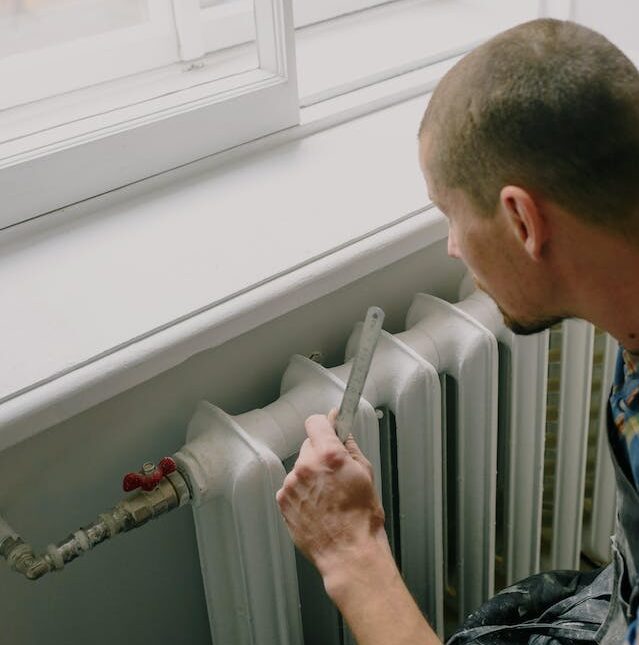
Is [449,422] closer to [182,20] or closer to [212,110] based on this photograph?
[212,110]

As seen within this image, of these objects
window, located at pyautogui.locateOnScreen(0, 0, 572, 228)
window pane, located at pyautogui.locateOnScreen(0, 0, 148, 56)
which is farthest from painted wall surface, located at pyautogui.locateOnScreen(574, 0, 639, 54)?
window pane, located at pyautogui.locateOnScreen(0, 0, 148, 56)

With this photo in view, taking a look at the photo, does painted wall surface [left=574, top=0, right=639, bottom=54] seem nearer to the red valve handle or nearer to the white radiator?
the white radiator

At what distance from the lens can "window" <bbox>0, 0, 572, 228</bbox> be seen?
1101 millimetres

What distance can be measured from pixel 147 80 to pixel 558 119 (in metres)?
0.72

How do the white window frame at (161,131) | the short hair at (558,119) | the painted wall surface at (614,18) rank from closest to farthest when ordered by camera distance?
the short hair at (558,119), the white window frame at (161,131), the painted wall surface at (614,18)

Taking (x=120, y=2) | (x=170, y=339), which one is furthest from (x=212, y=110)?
(x=170, y=339)

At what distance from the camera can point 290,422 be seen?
98 cm

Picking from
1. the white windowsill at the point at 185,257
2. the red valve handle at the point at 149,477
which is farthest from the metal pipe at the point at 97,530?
the white windowsill at the point at 185,257

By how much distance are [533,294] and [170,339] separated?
0.32 meters

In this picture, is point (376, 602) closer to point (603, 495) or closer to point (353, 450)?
point (353, 450)

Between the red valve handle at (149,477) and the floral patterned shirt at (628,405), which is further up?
the floral patterned shirt at (628,405)

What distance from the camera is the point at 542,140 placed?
0.74 m

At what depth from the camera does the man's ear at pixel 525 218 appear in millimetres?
761

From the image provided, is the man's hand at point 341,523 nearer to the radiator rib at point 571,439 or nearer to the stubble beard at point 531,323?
the stubble beard at point 531,323
